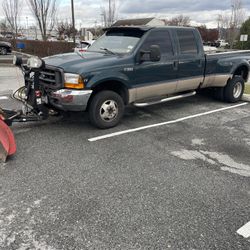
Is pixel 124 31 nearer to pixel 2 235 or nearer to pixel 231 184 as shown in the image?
pixel 231 184

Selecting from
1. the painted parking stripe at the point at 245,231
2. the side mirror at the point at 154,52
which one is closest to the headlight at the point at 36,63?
the side mirror at the point at 154,52

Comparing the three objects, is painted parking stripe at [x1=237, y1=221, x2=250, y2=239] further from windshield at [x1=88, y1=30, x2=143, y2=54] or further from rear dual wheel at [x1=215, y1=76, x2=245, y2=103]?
rear dual wheel at [x1=215, y1=76, x2=245, y2=103]

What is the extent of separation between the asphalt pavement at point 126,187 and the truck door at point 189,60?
1177 millimetres

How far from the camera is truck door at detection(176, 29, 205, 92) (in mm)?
6199

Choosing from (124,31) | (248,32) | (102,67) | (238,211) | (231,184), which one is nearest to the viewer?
(238,211)

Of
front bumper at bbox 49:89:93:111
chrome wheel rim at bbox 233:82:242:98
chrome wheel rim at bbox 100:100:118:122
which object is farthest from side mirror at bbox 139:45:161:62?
chrome wheel rim at bbox 233:82:242:98

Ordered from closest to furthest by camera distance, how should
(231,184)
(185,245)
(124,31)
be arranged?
(185,245)
(231,184)
(124,31)

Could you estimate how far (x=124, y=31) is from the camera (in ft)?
19.7

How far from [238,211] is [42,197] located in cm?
216

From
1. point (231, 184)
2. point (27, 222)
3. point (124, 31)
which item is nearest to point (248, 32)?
point (124, 31)

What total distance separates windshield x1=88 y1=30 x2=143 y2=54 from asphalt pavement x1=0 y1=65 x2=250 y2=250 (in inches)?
60.1

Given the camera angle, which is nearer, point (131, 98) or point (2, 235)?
point (2, 235)

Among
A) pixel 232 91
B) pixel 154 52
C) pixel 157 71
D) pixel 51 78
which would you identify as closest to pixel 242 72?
pixel 232 91

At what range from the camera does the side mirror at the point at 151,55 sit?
5.21 metres
